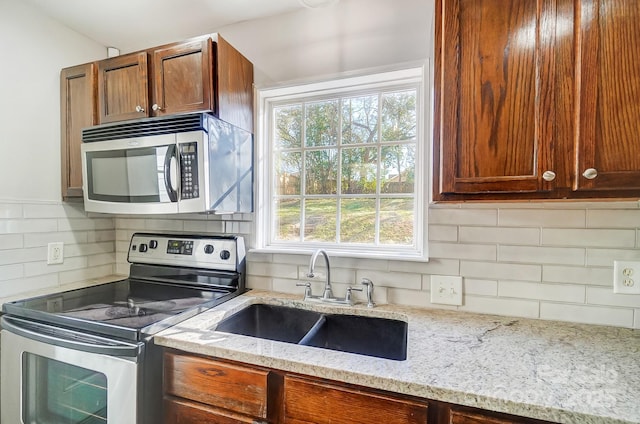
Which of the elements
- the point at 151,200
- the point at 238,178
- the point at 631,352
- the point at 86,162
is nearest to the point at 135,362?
the point at 151,200

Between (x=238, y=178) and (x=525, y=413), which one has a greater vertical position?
(x=238, y=178)

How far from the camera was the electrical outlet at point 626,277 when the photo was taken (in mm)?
1128

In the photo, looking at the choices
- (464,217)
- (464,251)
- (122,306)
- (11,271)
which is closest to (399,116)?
(464,217)

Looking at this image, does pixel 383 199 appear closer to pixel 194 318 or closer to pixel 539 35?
pixel 539 35

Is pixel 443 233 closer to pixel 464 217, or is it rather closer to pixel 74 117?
pixel 464 217

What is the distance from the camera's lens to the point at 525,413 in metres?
0.69

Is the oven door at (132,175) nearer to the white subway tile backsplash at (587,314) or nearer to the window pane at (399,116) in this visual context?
the window pane at (399,116)

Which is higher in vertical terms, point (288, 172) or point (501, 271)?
point (288, 172)

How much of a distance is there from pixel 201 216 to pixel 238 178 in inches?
17.5

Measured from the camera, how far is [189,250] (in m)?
1.67

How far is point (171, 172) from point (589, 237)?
1743 mm

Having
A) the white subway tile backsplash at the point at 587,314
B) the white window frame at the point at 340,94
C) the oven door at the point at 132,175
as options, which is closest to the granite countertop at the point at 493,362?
the white subway tile backsplash at the point at 587,314

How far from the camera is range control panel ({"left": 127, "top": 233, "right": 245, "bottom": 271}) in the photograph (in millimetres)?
1603

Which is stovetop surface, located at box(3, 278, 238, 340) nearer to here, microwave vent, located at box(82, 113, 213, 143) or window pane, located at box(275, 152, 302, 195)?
window pane, located at box(275, 152, 302, 195)
